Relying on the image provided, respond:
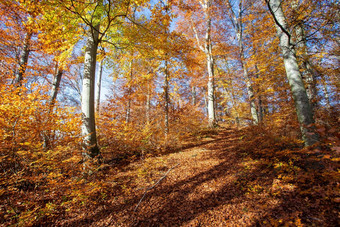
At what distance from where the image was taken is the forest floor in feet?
7.27

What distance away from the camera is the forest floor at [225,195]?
2.21 metres

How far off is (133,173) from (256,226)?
3444mm

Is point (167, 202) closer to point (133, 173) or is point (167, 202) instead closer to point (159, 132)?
point (133, 173)

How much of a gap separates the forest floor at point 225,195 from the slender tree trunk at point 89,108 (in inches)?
33.6

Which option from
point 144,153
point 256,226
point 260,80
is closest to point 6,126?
point 144,153

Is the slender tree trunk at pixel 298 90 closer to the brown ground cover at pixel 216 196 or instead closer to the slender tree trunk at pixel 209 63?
the brown ground cover at pixel 216 196

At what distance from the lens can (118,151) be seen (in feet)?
18.4

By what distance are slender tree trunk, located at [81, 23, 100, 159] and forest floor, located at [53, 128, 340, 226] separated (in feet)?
2.80

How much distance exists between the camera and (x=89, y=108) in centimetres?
450

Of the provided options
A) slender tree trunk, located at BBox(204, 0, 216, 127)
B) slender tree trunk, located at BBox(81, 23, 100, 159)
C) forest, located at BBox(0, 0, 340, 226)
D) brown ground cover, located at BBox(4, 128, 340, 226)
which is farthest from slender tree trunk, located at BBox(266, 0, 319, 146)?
slender tree trunk, located at BBox(204, 0, 216, 127)

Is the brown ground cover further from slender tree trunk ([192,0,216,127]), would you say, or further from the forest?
slender tree trunk ([192,0,216,127])

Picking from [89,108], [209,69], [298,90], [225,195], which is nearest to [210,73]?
[209,69]

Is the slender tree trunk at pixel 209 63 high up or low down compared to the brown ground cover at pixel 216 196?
up

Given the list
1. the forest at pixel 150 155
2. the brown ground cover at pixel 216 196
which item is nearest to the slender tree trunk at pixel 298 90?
the forest at pixel 150 155
